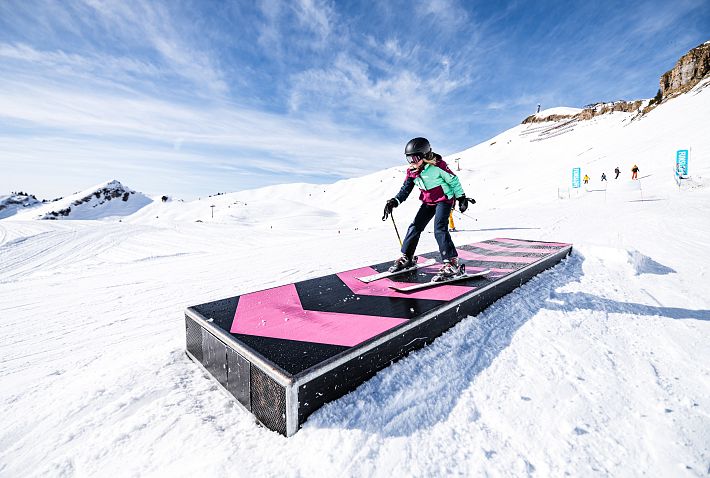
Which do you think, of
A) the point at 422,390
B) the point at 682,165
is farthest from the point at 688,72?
the point at 422,390

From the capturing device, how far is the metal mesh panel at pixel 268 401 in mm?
1558

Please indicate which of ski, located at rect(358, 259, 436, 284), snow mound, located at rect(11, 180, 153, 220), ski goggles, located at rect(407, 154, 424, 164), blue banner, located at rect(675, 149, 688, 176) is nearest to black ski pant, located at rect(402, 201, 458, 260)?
ski, located at rect(358, 259, 436, 284)

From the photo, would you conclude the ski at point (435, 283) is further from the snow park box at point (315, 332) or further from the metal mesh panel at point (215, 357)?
the metal mesh panel at point (215, 357)

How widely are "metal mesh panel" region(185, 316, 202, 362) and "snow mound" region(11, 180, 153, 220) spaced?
67.4 meters

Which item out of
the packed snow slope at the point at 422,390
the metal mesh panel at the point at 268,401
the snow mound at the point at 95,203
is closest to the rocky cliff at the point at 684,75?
the packed snow slope at the point at 422,390

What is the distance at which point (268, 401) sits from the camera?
1.63m

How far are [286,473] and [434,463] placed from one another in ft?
2.15

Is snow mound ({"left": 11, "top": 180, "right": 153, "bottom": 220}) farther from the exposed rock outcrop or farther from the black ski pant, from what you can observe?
the exposed rock outcrop

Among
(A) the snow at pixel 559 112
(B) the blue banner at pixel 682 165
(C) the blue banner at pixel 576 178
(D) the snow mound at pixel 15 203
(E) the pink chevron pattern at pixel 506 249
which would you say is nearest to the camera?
(E) the pink chevron pattern at pixel 506 249

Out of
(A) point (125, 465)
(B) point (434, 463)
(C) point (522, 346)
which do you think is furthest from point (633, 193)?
(A) point (125, 465)

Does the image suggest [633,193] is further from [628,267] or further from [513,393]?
[513,393]

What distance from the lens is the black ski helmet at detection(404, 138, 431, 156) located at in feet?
11.6

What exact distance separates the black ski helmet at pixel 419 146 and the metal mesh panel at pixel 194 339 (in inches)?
108

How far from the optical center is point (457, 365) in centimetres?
213
